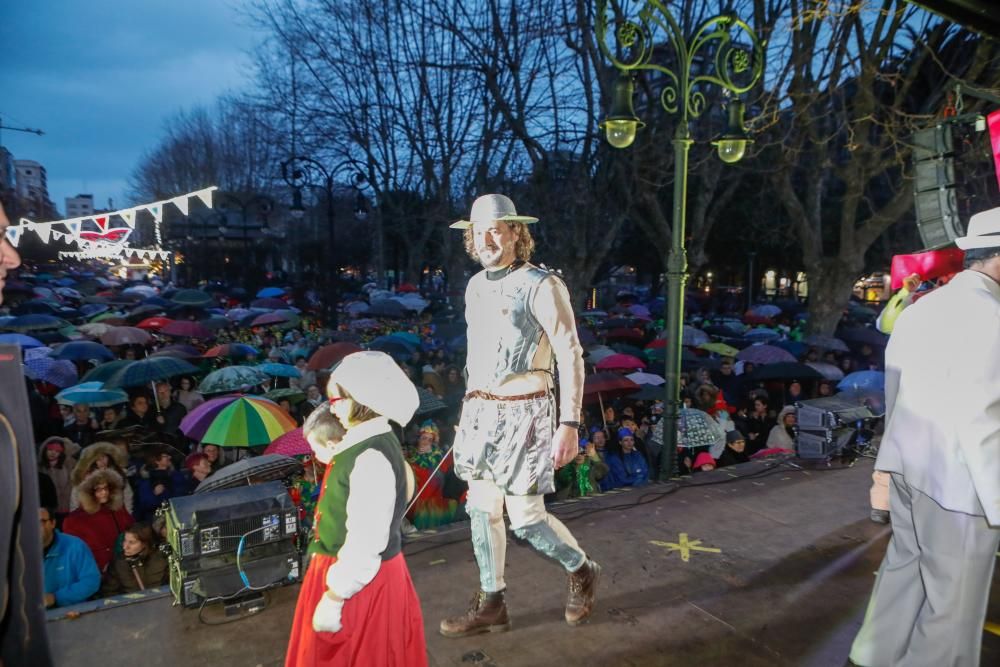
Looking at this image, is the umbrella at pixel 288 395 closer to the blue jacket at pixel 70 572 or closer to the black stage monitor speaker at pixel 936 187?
the blue jacket at pixel 70 572

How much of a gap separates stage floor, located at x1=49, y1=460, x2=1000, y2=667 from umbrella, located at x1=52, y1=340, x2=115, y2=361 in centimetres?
922

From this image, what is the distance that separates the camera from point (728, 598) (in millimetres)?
3988

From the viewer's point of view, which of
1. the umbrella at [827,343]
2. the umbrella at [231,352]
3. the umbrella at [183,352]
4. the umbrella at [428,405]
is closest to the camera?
the umbrella at [428,405]

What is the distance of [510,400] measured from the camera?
3408mm

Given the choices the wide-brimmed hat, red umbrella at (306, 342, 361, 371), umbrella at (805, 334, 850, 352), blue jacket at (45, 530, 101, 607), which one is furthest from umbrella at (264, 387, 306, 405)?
umbrella at (805, 334, 850, 352)

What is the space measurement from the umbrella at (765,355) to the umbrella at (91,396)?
1012 centimetres

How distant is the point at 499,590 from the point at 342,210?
4182cm

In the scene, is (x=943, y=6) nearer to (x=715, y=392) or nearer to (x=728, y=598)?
(x=728, y=598)

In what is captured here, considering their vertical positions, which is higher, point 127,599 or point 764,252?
point 764,252

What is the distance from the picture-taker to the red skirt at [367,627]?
2.49 metres

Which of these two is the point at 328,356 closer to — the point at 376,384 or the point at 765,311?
the point at 376,384

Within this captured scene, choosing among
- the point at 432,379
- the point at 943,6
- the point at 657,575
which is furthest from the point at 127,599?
the point at 432,379

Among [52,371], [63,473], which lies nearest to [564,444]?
[63,473]

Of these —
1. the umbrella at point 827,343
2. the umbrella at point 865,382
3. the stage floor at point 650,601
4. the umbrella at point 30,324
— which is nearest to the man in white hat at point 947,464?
the stage floor at point 650,601
